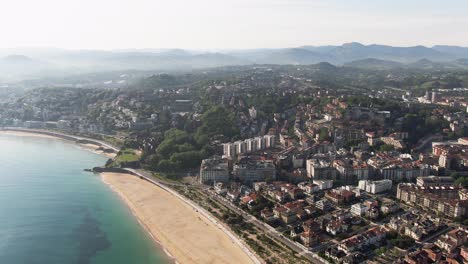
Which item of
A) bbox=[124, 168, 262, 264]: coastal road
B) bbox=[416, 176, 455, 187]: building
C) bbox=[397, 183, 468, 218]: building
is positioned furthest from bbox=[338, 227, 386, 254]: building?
bbox=[416, 176, 455, 187]: building

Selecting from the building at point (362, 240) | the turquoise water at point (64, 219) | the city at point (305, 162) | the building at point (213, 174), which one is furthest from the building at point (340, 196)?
the turquoise water at point (64, 219)

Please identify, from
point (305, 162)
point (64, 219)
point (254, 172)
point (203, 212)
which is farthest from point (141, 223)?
point (305, 162)

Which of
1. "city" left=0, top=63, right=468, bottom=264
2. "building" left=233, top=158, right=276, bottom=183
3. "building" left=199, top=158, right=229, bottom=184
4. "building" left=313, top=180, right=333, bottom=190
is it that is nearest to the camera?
"city" left=0, top=63, right=468, bottom=264

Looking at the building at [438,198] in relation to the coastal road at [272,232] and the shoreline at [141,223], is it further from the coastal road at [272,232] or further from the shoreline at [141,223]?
the shoreline at [141,223]

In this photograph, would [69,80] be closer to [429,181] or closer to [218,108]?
[218,108]

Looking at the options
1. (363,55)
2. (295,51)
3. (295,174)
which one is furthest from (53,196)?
(363,55)

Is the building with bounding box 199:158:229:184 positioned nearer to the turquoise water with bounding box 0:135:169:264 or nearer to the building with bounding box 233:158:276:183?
the building with bounding box 233:158:276:183
